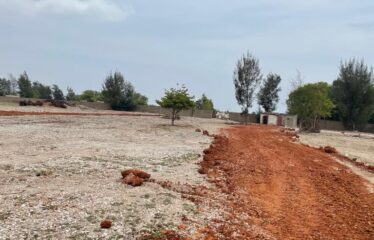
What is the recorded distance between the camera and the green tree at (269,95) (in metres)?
81.4

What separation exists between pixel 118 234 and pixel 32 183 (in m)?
4.23

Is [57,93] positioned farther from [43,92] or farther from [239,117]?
[239,117]

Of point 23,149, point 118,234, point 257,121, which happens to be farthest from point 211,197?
point 257,121

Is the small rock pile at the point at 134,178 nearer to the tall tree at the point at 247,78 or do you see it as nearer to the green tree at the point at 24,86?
the tall tree at the point at 247,78

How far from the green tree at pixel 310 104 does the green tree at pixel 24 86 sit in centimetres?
7122

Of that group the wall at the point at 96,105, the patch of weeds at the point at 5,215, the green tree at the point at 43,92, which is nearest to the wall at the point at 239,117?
the wall at the point at 96,105

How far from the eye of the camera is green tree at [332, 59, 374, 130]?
66938mm

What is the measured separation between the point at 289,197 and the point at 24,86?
97.7 meters

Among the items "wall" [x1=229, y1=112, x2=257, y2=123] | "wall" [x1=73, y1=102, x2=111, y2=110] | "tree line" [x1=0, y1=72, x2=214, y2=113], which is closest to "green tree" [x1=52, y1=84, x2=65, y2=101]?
"tree line" [x1=0, y1=72, x2=214, y2=113]

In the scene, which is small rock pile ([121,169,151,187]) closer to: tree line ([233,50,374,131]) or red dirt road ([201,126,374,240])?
red dirt road ([201,126,374,240])

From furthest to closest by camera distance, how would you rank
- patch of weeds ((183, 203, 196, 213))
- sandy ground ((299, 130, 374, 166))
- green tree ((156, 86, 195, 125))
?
green tree ((156, 86, 195, 125)), sandy ground ((299, 130, 374, 166)), patch of weeds ((183, 203, 196, 213))

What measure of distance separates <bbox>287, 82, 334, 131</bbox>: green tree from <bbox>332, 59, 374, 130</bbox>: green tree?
2092 cm

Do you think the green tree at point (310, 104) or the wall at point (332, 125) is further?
the wall at point (332, 125)

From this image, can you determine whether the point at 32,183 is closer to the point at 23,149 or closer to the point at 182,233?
the point at 182,233
